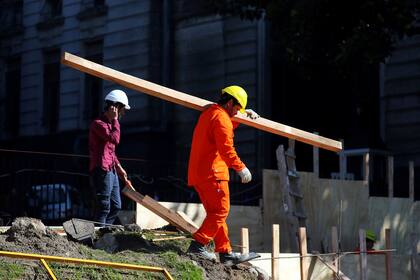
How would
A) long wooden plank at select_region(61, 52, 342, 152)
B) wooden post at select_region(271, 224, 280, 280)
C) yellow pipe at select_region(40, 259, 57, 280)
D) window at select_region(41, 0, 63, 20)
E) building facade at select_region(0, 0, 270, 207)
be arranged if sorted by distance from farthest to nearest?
window at select_region(41, 0, 63, 20) < building facade at select_region(0, 0, 270, 207) < wooden post at select_region(271, 224, 280, 280) < long wooden plank at select_region(61, 52, 342, 152) < yellow pipe at select_region(40, 259, 57, 280)

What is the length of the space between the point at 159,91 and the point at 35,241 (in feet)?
7.35

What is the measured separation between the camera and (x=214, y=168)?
9828 mm

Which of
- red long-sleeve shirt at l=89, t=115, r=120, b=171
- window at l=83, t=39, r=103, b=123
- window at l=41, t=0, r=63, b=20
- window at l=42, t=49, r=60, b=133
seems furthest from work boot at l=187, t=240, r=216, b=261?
window at l=41, t=0, r=63, b=20

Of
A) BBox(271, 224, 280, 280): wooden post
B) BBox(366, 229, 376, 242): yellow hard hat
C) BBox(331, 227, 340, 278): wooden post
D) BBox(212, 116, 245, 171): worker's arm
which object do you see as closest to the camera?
BBox(212, 116, 245, 171): worker's arm

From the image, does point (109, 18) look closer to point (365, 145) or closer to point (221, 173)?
point (365, 145)

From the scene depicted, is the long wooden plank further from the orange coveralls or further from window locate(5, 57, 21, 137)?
window locate(5, 57, 21, 137)

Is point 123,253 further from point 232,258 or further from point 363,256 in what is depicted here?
point 363,256

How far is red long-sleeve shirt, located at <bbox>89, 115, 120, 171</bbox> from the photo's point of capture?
36.5 ft

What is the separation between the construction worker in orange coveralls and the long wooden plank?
1.65ft

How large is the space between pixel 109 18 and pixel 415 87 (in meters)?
12.1

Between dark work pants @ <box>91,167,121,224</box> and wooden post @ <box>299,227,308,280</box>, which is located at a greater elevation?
dark work pants @ <box>91,167,121,224</box>

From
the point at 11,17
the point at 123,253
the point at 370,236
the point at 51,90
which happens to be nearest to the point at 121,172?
the point at 123,253

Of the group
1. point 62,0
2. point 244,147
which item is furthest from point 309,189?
point 62,0

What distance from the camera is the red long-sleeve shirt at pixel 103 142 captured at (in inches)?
438
